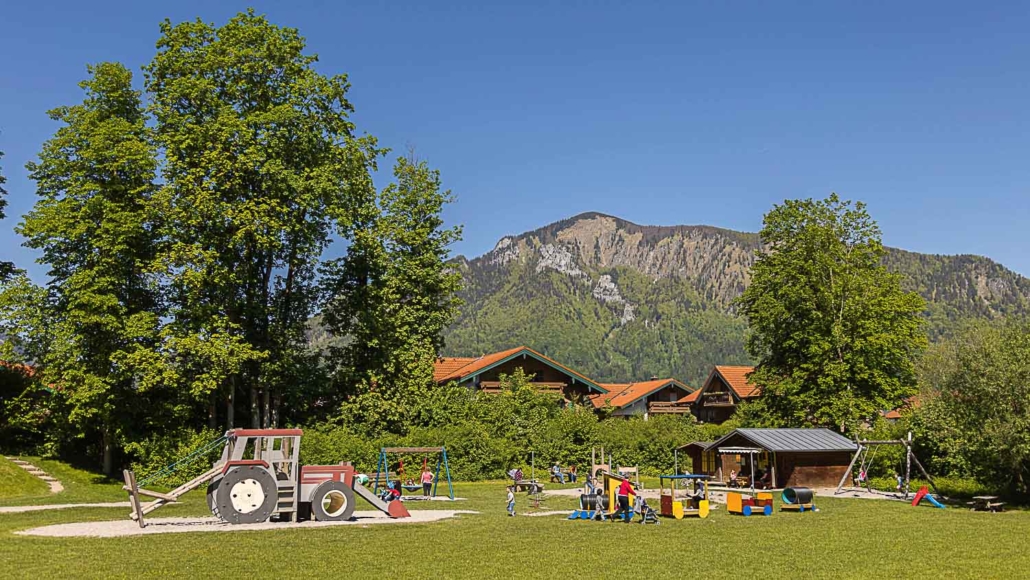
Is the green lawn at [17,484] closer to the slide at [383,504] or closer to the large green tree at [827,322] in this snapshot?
the slide at [383,504]

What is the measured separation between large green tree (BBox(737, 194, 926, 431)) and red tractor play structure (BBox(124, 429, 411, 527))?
26.8 metres

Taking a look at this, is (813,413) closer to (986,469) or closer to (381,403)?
(986,469)

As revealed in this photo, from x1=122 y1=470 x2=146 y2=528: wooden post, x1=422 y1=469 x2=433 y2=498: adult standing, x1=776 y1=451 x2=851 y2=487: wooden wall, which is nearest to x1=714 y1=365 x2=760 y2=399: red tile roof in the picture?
x1=776 y1=451 x2=851 y2=487: wooden wall

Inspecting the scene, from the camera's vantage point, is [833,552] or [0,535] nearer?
[833,552]

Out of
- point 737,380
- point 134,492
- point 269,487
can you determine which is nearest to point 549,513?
point 269,487

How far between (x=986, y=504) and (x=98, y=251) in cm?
3587

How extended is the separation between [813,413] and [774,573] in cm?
3264

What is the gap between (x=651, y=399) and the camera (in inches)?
3108

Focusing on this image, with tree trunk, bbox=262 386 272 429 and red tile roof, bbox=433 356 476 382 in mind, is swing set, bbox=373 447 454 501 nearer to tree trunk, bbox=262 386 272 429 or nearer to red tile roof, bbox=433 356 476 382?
tree trunk, bbox=262 386 272 429

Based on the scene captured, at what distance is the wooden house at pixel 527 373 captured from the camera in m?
54.7

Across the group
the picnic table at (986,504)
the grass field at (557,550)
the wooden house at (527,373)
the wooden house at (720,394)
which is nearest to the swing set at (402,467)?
the grass field at (557,550)

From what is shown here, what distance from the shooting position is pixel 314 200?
128 ft

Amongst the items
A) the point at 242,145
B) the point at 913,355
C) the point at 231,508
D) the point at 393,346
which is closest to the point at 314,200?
the point at 242,145

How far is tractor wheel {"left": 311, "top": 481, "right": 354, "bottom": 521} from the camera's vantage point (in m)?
23.6
